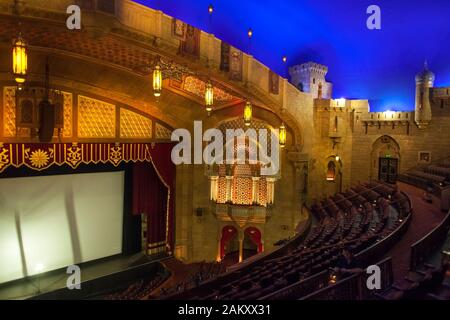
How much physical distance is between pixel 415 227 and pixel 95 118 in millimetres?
11185

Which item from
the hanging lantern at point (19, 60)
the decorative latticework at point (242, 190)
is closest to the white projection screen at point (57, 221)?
the decorative latticework at point (242, 190)

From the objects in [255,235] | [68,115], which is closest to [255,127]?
[255,235]

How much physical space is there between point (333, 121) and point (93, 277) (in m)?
16.2

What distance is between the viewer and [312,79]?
26.2 m

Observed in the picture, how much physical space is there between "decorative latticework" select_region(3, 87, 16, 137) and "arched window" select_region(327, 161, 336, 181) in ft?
59.6

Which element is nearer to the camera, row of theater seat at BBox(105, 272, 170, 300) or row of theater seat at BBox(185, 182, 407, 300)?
row of theater seat at BBox(185, 182, 407, 300)

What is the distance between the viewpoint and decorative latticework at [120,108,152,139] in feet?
45.2

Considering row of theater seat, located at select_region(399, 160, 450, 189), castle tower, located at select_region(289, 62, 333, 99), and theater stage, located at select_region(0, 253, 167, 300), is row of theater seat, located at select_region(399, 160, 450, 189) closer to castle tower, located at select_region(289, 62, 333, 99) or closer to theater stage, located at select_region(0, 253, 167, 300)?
castle tower, located at select_region(289, 62, 333, 99)

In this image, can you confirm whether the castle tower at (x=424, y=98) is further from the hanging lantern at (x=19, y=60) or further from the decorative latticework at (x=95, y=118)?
the hanging lantern at (x=19, y=60)

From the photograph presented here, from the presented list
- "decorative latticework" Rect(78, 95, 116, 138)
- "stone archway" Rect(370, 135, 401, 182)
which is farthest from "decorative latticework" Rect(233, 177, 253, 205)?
"stone archway" Rect(370, 135, 401, 182)

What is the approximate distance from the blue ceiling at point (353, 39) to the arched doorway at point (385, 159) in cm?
381

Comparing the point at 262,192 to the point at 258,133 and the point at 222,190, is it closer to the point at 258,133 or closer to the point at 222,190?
the point at 222,190

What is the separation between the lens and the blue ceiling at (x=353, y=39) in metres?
22.2

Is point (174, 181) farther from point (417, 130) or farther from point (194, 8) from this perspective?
point (417, 130)
